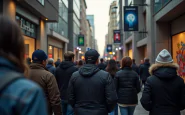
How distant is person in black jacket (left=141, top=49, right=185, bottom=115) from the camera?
4.01m

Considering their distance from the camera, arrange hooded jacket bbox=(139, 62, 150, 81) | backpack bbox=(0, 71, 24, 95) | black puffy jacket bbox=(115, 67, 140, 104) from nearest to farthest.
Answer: backpack bbox=(0, 71, 24, 95) → black puffy jacket bbox=(115, 67, 140, 104) → hooded jacket bbox=(139, 62, 150, 81)

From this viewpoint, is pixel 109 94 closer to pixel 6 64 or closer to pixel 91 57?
pixel 91 57

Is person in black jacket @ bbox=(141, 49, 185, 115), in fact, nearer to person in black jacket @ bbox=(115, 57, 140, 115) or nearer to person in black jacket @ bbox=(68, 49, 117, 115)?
person in black jacket @ bbox=(68, 49, 117, 115)

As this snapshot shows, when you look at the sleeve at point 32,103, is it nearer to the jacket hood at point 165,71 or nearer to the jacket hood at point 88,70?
the jacket hood at point 88,70

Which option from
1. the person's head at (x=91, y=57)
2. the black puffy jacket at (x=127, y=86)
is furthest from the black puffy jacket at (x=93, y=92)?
the black puffy jacket at (x=127, y=86)

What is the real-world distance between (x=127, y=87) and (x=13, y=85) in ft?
15.8

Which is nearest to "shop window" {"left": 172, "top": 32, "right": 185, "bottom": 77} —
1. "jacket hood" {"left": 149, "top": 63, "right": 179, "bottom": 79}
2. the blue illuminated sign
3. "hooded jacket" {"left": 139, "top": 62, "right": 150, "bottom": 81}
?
"hooded jacket" {"left": 139, "top": 62, "right": 150, "bottom": 81}

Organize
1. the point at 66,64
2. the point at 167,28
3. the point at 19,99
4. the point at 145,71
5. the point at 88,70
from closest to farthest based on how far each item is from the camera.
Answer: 1. the point at 19,99
2. the point at 88,70
3. the point at 66,64
4. the point at 145,71
5. the point at 167,28

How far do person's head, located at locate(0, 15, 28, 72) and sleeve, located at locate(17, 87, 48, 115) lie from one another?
26 cm

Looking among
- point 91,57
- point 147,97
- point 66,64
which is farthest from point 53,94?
point 66,64

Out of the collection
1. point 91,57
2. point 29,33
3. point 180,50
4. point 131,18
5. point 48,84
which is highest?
point 131,18

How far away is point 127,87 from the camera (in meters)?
5.89

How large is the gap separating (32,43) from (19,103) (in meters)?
18.6

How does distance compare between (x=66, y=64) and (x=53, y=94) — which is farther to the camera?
(x=66, y=64)
